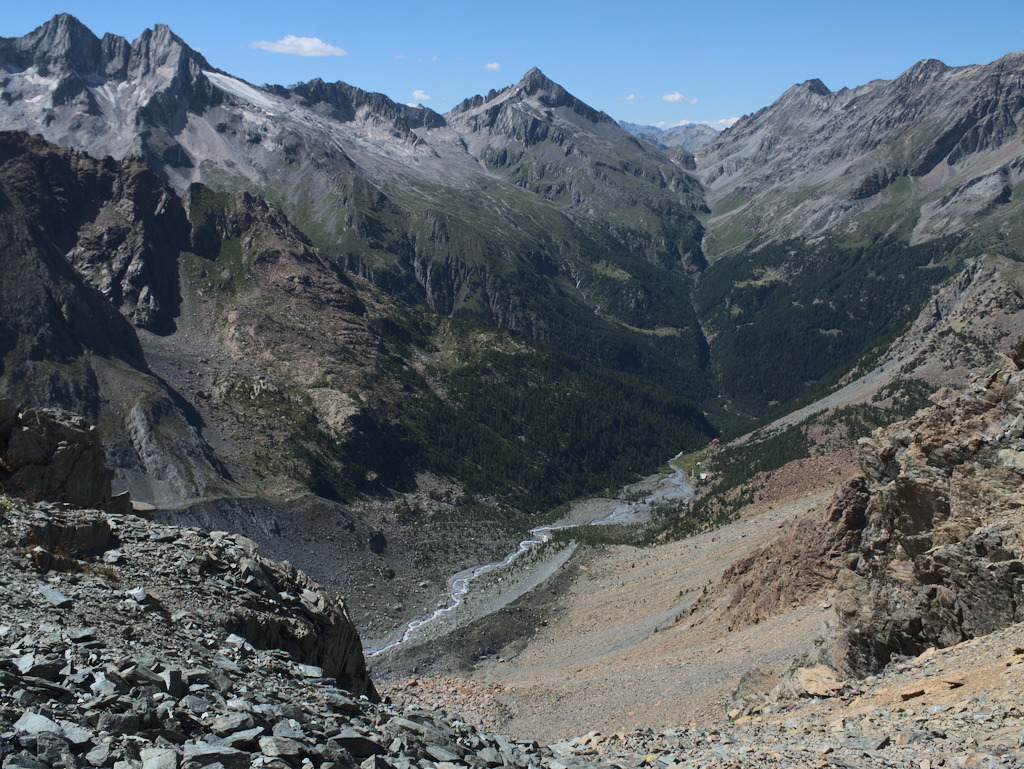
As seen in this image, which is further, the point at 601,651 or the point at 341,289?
the point at 341,289

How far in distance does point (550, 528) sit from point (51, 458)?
392 ft

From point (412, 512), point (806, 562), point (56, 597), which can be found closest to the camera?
point (56, 597)

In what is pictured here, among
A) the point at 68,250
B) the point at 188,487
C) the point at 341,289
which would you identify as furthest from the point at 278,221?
the point at 188,487

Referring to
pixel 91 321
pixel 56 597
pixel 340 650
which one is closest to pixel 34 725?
pixel 56 597

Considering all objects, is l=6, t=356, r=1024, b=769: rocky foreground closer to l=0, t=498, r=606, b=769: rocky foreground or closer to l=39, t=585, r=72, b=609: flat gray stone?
l=0, t=498, r=606, b=769: rocky foreground

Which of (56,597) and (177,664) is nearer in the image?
(177,664)

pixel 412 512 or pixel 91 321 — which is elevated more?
pixel 91 321

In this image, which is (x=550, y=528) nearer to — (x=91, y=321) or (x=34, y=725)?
(x=91, y=321)

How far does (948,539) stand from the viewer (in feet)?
109

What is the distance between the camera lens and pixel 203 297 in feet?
570

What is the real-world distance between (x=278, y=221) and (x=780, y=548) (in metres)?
166

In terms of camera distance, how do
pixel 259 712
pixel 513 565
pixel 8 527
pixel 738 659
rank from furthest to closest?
pixel 513 565 → pixel 738 659 → pixel 8 527 → pixel 259 712

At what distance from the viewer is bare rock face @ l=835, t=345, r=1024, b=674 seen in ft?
94.5

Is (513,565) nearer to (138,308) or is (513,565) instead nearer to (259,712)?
(138,308)
